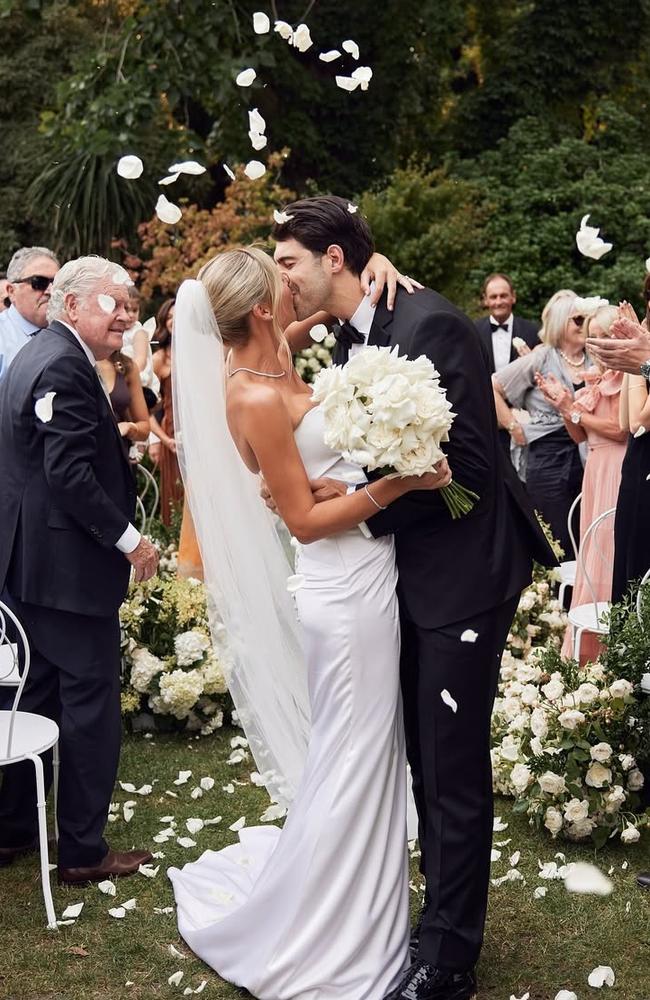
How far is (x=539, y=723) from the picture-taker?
4770 millimetres

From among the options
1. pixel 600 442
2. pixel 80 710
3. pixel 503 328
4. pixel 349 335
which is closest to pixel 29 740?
pixel 80 710

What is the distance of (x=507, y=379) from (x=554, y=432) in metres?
0.54

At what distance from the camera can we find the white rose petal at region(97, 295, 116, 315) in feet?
14.1

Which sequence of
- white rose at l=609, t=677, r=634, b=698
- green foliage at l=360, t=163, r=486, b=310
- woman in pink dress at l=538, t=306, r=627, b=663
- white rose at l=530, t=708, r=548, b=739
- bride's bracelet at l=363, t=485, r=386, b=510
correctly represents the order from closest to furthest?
1. bride's bracelet at l=363, t=485, r=386, b=510
2. white rose at l=609, t=677, r=634, b=698
3. white rose at l=530, t=708, r=548, b=739
4. woman in pink dress at l=538, t=306, r=627, b=663
5. green foliage at l=360, t=163, r=486, b=310

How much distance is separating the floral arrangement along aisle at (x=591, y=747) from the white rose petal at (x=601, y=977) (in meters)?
0.96

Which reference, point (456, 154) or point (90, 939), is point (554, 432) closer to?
point (90, 939)

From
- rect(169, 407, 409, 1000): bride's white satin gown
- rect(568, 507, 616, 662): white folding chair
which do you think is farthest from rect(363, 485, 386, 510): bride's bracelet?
rect(568, 507, 616, 662): white folding chair

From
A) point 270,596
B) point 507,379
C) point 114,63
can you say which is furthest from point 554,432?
point 114,63

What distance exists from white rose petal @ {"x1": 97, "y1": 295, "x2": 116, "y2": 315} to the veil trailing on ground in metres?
0.49

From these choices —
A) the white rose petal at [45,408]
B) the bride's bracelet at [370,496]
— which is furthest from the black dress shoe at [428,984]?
the white rose petal at [45,408]

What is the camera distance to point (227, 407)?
3.48 meters

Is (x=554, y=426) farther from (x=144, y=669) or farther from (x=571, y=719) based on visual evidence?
(x=571, y=719)

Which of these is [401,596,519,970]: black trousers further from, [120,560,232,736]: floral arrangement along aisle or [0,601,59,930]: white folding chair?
[120,560,232,736]: floral arrangement along aisle

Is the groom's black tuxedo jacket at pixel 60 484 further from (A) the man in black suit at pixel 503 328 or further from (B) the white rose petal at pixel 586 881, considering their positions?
(A) the man in black suit at pixel 503 328
